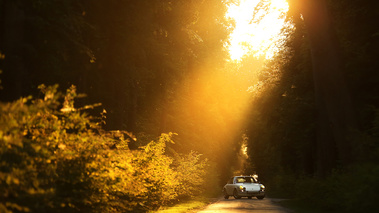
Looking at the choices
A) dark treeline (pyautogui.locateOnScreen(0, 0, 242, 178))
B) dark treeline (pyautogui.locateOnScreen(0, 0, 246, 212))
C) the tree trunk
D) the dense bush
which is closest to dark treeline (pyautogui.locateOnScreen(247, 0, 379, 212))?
the tree trunk

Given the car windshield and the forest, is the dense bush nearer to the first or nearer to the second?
the forest

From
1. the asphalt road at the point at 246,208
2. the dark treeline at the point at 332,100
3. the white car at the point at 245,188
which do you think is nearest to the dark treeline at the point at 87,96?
the asphalt road at the point at 246,208

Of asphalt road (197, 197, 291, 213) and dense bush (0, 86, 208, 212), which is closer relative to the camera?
dense bush (0, 86, 208, 212)

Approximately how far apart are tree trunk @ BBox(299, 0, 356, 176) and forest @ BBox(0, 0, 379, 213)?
0.04m

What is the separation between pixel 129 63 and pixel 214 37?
2259 centimetres

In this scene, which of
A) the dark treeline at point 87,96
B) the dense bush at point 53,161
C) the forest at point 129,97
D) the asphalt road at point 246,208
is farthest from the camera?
the asphalt road at point 246,208

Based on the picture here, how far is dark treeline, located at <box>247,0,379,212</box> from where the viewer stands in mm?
17984

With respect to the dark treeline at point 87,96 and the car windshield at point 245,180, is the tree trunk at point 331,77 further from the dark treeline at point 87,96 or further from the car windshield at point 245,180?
the car windshield at point 245,180

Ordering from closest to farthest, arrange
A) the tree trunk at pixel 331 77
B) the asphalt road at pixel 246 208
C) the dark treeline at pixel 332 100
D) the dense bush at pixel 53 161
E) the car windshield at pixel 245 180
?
the dense bush at pixel 53 161, the dark treeline at pixel 332 100, the tree trunk at pixel 331 77, the asphalt road at pixel 246 208, the car windshield at pixel 245 180

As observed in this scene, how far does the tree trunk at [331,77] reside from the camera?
1920cm

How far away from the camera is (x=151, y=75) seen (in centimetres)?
2223

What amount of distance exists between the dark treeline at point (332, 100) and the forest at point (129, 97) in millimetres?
58

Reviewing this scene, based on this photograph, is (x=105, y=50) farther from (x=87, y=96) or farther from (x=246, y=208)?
(x=246, y=208)

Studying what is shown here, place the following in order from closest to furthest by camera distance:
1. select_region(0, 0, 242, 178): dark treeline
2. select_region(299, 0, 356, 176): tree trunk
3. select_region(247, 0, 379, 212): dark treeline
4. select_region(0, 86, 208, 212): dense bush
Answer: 1. select_region(0, 86, 208, 212): dense bush
2. select_region(0, 0, 242, 178): dark treeline
3. select_region(247, 0, 379, 212): dark treeline
4. select_region(299, 0, 356, 176): tree trunk
